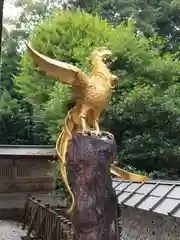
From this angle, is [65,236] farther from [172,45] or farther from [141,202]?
[172,45]

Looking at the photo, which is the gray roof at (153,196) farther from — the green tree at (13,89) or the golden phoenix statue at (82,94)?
the green tree at (13,89)

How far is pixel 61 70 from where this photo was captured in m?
4.54

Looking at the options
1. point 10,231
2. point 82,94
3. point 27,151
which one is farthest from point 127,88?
point 82,94

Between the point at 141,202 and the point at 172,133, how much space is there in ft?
20.5

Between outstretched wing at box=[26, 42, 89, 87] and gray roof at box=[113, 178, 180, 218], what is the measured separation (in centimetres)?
177

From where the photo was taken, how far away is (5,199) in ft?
44.0

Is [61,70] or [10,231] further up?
[61,70]

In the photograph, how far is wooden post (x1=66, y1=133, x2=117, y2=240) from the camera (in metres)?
4.23

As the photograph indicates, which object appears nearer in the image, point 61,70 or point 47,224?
point 61,70

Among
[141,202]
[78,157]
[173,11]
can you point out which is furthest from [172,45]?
[78,157]

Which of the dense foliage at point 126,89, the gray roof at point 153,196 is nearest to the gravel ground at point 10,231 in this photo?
the dense foliage at point 126,89

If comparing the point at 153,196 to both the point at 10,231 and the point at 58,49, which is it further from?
the point at 58,49

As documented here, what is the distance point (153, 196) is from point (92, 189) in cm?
180

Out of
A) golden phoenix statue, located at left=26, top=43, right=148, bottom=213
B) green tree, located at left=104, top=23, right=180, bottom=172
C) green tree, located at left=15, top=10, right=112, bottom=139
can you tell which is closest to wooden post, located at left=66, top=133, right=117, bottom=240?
golden phoenix statue, located at left=26, top=43, right=148, bottom=213
